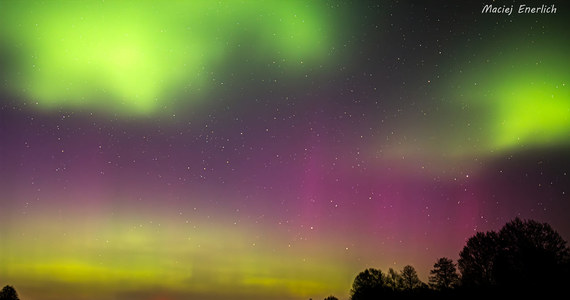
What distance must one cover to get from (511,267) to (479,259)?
8006mm

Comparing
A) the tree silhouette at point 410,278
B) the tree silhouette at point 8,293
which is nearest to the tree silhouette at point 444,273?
the tree silhouette at point 410,278

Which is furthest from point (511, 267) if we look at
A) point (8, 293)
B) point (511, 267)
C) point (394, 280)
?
point (8, 293)

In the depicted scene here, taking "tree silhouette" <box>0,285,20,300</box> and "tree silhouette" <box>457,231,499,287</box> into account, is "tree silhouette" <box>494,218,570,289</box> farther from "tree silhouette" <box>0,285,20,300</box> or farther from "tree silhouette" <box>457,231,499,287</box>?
"tree silhouette" <box>0,285,20,300</box>

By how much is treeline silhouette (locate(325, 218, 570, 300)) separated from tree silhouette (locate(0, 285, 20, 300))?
330 ft

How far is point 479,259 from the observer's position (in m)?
61.9

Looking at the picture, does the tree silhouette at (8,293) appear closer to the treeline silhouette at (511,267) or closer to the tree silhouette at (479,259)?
the treeline silhouette at (511,267)

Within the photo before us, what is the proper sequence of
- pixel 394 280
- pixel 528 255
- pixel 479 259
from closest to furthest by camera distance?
pixel 528 255 → pixel 479 259 → pixel 394 280

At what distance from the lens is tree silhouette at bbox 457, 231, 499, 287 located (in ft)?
196

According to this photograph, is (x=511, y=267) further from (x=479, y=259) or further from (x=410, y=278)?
(x=410, y=278)

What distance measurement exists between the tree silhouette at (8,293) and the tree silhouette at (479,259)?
117562 millimetres

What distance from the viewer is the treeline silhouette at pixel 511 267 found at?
143ft

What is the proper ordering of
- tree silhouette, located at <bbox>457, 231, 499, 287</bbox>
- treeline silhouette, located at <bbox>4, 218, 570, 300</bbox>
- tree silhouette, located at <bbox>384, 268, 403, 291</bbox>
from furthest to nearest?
tree silhouette, located at <bbox>384, 268, 403, 291</bbox>, tree silhouette, located at <bbox>457, 231, 499, 287</bbox>, treeline silhouette, located at <bbox>4, 218, 570, 300</bbox>

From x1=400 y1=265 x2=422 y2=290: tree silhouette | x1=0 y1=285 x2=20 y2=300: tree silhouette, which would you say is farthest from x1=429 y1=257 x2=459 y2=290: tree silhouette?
x1=0 y1=285 x2=20 y2=300: tree silhouette

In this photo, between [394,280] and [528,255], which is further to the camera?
[394,280]
